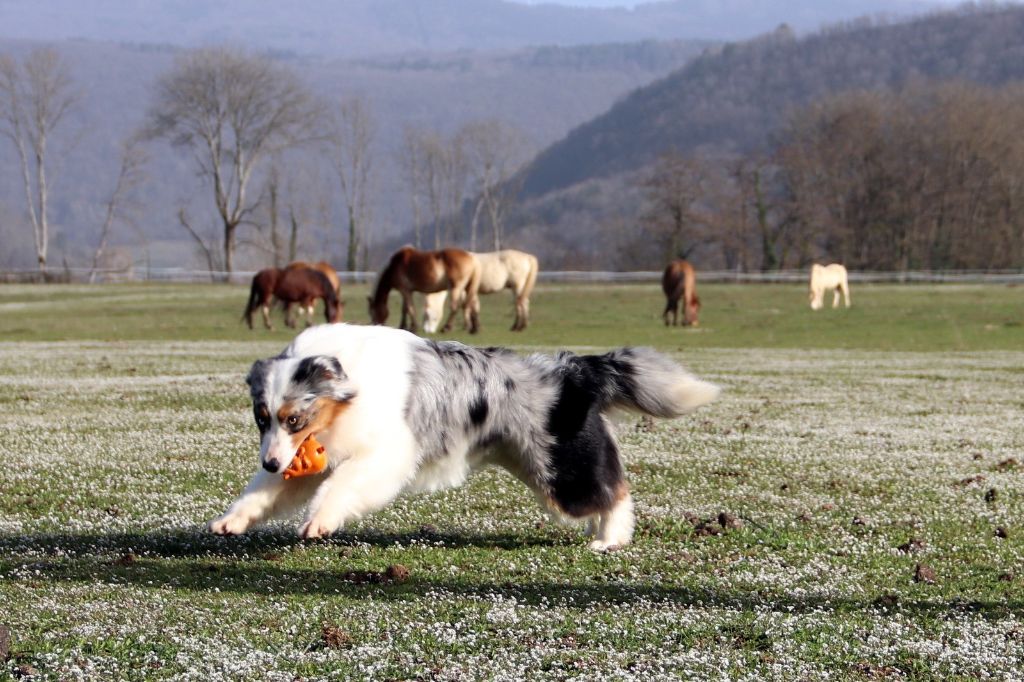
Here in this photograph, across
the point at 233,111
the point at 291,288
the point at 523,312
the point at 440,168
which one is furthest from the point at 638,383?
the point at 440,168

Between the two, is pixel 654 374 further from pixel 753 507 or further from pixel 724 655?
pixel 724 655

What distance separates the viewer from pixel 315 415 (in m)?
7.49

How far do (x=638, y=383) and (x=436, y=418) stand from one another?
5.17 feet

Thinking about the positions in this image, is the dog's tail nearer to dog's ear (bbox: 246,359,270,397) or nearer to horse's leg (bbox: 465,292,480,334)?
dog's ear (bbox: 246,359,270,397)

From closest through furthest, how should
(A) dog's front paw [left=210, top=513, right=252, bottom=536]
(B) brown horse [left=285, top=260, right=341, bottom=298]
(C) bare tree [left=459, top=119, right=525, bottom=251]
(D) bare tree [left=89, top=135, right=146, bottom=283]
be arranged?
1. (A) dog's front paw [left=210, top=513, right=252, bottom=536]
2. (B) brown horse [left=285, top=260, right=341, bottom=298]
3. (D) bare tree [left=89, top=135, right=146, bottom=283]
4. (C) bare tree [left=459, top=119, right=525, bottom=251]

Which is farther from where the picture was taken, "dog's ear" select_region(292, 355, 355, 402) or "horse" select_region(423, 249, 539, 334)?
"horse" select_region(423, 249, 539, 334)

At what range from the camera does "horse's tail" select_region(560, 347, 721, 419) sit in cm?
877

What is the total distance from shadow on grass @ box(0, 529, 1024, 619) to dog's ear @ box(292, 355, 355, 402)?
1.14 metres

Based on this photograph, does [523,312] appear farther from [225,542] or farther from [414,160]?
[414,160]

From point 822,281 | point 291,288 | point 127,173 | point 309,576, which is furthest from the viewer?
point 127,173

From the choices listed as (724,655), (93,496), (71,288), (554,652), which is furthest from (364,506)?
(71,288)

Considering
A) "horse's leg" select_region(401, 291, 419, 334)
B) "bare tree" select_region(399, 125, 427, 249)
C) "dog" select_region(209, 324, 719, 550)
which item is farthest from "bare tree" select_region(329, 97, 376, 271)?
"dog" select_region(209, 324, 719, 550)

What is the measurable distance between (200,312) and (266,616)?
47.6 m

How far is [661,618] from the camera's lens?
22.0 ft
